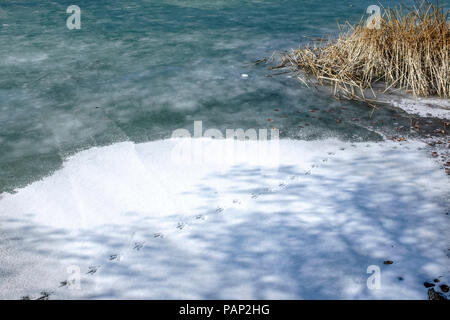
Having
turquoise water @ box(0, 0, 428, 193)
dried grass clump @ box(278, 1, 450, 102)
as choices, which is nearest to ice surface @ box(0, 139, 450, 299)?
turquoise water @ box(0, 0, 428, 193)

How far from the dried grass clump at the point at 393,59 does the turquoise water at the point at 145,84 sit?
37cm

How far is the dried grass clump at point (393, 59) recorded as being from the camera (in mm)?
3896

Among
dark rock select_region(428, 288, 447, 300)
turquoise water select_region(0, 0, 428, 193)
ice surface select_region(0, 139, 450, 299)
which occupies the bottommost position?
dark rock select_region(428, 288, 447, 300)

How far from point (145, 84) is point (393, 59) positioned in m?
2.62

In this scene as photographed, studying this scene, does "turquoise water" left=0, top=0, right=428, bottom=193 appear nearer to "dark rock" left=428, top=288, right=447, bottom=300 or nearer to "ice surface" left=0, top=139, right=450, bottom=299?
"ice surface" left=0, top=139, right=450, bottom=299

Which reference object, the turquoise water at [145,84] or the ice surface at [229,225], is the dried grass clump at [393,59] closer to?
the turquoise water at [145,84]

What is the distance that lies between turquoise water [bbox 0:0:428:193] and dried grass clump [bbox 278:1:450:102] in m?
0.37

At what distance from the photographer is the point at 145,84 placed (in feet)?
13.6

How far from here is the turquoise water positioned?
3.23 m

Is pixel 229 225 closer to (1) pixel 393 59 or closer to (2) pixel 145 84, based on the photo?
(2) pixel 145 84

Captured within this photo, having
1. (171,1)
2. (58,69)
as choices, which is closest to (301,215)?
(58,69)

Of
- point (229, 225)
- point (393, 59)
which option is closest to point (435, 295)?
point (229, 225)

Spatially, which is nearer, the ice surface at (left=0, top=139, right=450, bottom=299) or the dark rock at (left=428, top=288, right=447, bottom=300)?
the dark rock at (left=428, top=288, right=447, bottom=300)

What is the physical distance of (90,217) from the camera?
2.33m
